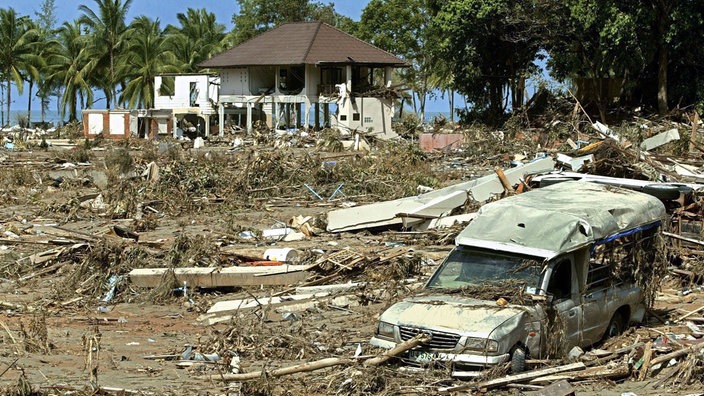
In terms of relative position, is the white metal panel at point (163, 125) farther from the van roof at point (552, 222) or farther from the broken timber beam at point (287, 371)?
the broken timber beam at point (287, 371)

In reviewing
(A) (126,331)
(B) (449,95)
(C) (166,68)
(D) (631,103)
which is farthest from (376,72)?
(A) (126,331)

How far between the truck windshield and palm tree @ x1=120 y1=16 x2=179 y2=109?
55991 mm

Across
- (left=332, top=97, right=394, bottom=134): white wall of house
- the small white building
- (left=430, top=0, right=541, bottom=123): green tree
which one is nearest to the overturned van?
(left=430, top=0, right=541, bottom=123): green tree

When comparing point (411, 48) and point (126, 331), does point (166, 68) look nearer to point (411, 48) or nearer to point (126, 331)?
point (411, 48)

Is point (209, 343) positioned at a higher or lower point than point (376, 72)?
lower

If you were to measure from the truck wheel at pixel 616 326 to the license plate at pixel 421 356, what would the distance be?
9.36 ft

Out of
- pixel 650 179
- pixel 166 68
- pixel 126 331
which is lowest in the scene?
pixel 126 331

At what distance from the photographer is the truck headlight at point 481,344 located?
28.5 ft

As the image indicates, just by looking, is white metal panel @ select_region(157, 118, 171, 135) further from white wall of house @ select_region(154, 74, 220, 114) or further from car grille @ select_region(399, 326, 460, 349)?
car grille @ select_region(399, 326, 460, 349)

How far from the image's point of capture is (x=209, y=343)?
34.1 ft

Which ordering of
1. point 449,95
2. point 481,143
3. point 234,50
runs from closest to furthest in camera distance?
point 481,143
point 234,50
point 449,95

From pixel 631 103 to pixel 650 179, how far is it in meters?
26.7

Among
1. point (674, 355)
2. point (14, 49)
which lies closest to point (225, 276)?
point (674, 355)

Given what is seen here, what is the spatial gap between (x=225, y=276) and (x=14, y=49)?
55808mm
